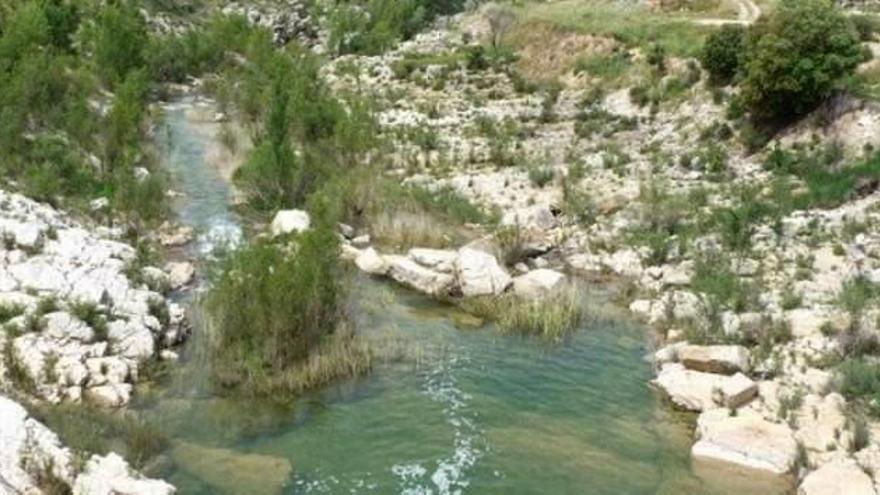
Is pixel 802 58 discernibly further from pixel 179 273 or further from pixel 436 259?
pixel 179 273

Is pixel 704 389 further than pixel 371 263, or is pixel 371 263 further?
pixel 371 263

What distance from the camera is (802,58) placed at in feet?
129

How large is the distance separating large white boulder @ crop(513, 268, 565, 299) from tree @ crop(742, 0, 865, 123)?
635 inches

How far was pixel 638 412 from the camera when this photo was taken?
75.2 ft

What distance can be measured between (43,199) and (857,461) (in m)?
26.2

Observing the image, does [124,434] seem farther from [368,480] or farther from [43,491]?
[368,480]

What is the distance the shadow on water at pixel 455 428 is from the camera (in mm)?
19297

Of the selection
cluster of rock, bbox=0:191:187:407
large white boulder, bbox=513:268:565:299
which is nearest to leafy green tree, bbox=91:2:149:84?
A: cluster of rock, bbox=0:191:187:407

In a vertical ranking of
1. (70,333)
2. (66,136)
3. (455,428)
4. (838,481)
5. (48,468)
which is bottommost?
(455,428)

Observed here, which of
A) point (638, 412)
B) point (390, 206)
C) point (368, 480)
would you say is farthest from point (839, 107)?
point (368, 480)

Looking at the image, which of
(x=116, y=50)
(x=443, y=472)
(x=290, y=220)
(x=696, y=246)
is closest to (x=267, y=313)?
(x=443, y=472)

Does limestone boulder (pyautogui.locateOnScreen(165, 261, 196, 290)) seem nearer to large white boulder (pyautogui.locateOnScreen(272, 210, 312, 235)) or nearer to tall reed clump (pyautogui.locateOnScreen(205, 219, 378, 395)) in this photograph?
large white boulder (pyautogui.locateOnScreen(272, 210, 312, 235))

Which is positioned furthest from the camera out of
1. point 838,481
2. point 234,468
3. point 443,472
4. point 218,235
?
point 218,235

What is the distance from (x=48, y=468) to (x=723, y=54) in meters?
40.5
